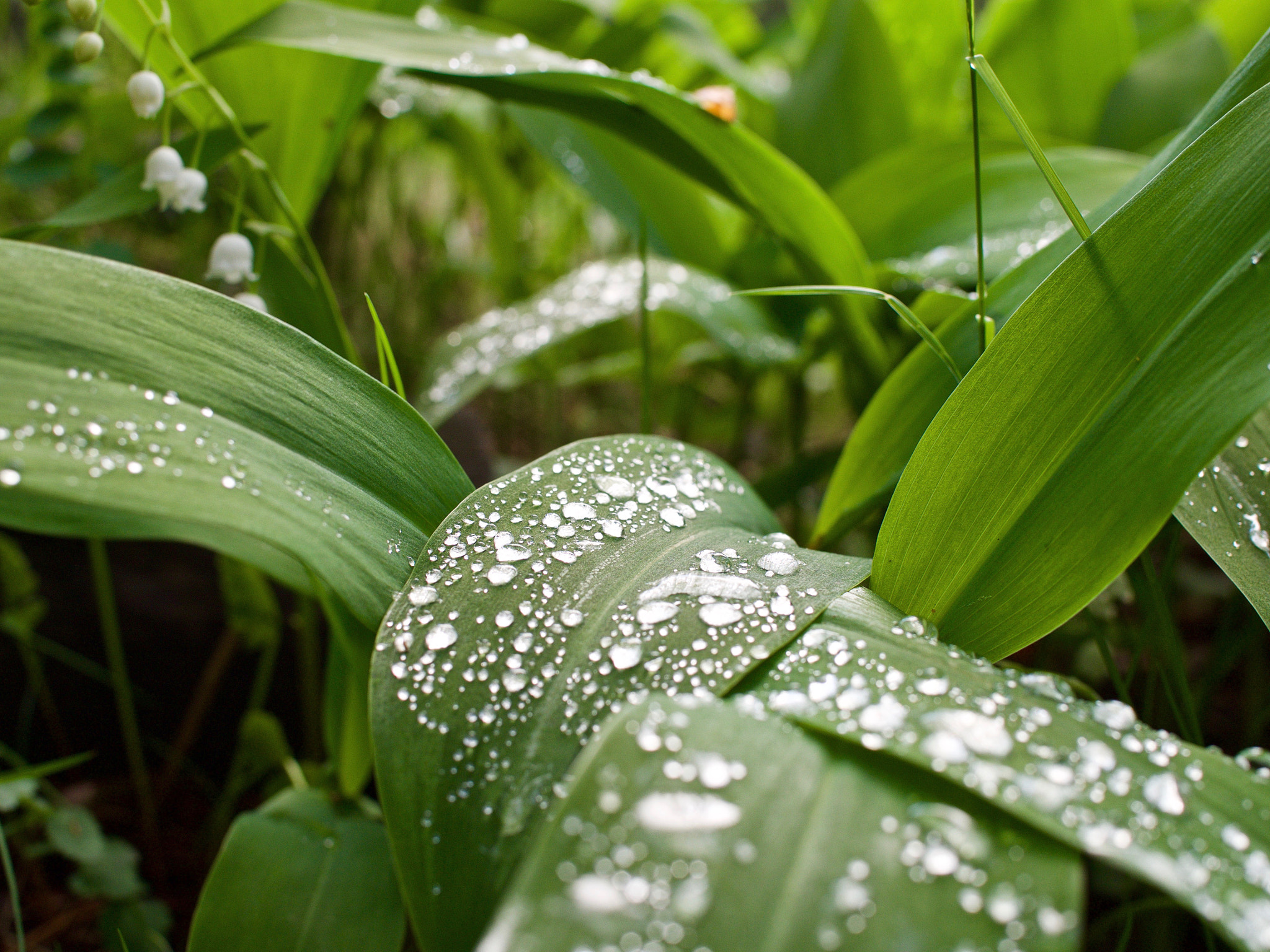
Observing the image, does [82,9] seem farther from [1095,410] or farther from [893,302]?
[1095,410]

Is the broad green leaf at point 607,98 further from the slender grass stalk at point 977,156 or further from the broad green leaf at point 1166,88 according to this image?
the broad green leaf at point 1166,88

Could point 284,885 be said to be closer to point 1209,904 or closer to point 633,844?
point 633,844

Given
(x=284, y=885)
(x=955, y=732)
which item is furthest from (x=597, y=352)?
(x=955, y=732)

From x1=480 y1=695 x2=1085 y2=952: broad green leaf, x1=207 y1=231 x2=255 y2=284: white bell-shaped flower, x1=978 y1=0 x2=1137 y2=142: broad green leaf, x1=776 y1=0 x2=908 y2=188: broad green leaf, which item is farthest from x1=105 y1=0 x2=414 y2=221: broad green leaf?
x1=978 y1=0 x2=1137 y2=142: broad green leaf

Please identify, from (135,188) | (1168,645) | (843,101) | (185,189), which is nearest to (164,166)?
(185,189)

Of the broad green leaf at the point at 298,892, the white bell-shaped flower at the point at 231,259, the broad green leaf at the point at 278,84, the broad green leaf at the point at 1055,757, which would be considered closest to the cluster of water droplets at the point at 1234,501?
the broad green leaf at the point at 1055,757
